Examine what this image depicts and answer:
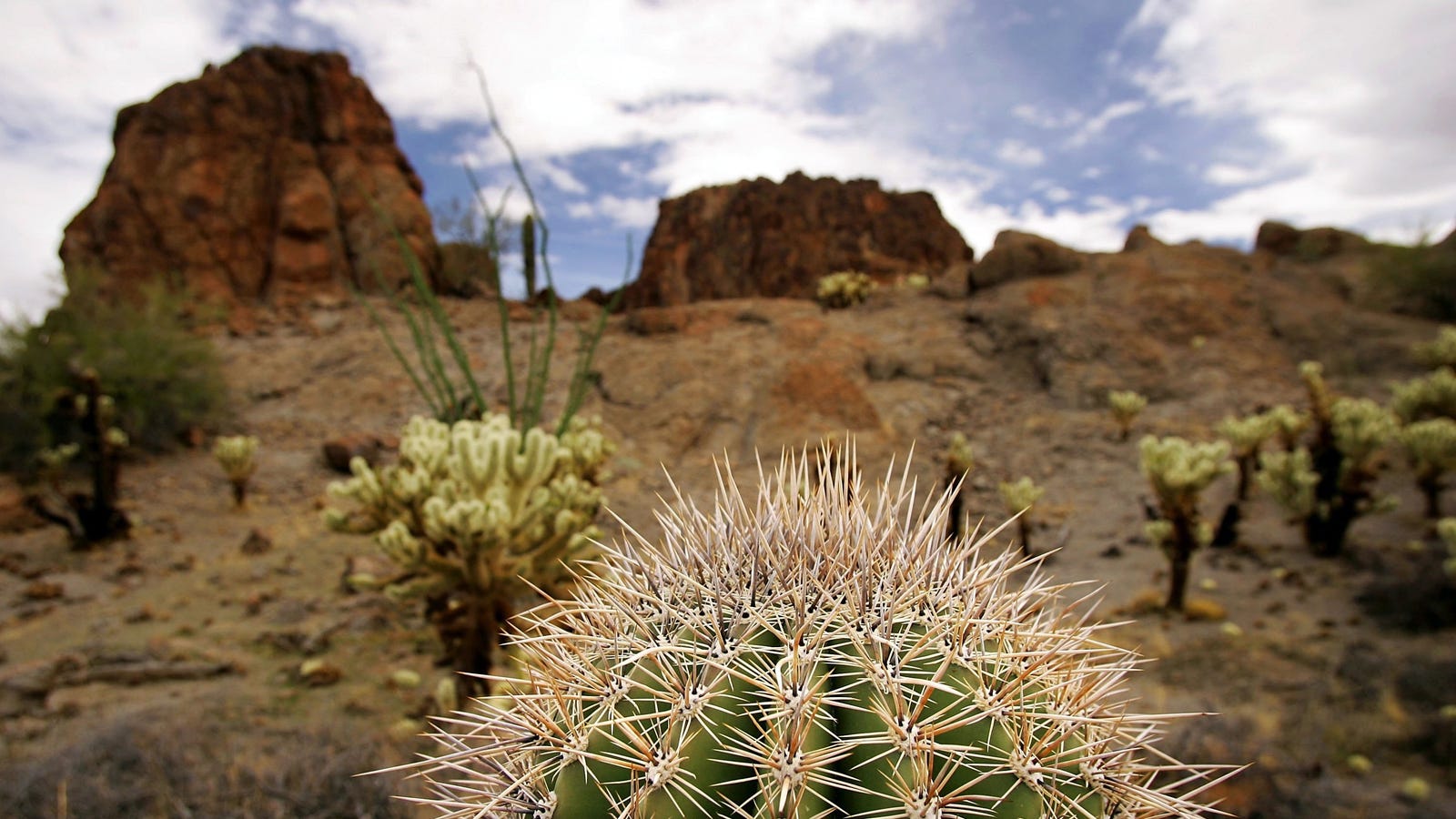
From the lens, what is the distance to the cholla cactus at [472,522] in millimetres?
2812

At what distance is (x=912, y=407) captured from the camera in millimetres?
7633

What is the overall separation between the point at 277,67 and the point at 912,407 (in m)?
22.7

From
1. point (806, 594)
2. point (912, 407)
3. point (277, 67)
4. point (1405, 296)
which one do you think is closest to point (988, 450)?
point (912, 407)

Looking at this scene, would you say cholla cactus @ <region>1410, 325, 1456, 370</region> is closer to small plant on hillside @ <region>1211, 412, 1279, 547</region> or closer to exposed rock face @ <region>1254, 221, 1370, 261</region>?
small plant on hillside @ <region>1211, 412, 1279, 547</region>

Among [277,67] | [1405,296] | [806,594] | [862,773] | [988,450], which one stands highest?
[277,67]

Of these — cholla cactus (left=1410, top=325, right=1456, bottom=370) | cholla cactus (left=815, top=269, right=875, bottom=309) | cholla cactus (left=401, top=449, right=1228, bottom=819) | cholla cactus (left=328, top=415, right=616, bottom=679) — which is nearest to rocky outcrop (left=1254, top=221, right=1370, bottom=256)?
cholla cactus (left=1410, top=325, right=1456, bottom=370)

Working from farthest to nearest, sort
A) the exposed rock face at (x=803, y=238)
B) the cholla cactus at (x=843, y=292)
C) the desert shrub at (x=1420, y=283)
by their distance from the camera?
the exposed rock face at (x=803, y=238) → the cholla cactus at (x=843, y=292) → the desert shrub at (x=1420, y=283)

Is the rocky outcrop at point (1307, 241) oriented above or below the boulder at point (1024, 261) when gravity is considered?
above

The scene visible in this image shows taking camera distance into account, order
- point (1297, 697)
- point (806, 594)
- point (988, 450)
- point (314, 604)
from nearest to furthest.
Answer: point (806, 594) → point (1297, 697) → point (314, 604) → point (988, 450)

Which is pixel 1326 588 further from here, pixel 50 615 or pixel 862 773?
pixel 50 615

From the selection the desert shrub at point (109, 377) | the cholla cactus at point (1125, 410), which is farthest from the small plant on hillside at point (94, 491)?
the cholla cactus at point (1125, 410)

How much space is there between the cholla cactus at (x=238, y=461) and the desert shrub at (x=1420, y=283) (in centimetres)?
1585

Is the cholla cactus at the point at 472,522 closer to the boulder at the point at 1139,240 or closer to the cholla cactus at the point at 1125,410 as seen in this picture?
the cholla cactus at the point at 1125,410

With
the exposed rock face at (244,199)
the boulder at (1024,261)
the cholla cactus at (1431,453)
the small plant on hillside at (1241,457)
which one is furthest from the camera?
the exposed rock face at (244,199)
